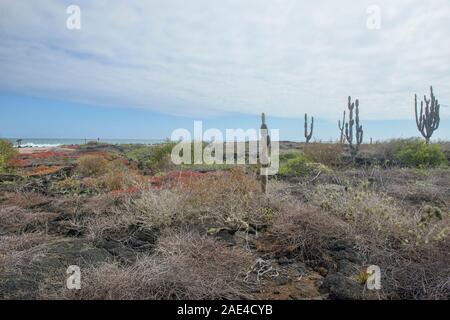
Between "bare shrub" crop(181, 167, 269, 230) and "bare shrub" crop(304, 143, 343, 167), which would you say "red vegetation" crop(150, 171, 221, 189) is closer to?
"bare shrub" crop(181, 167, 269, 230)

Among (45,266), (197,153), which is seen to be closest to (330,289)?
(45,266)

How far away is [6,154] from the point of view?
1478 cm

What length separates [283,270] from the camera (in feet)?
14.3

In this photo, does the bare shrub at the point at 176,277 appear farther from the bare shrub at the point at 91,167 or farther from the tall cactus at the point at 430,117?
the tall cactus at the point at 430,117

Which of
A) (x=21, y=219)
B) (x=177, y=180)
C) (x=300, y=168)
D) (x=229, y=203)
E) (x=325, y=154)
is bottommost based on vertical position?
(x=21, y=219)

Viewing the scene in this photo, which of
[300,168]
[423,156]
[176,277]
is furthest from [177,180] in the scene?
[423,156]

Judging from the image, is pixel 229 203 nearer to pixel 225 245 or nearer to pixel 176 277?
pixel 225 245

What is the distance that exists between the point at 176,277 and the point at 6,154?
14004 millimetres

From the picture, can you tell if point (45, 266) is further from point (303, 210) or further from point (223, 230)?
point (303, 210)

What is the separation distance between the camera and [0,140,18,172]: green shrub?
45.6 feet

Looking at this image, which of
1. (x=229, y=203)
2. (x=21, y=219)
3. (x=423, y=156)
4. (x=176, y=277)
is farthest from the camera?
(x=423, y=156)

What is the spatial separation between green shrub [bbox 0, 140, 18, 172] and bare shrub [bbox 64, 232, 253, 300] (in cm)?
1200

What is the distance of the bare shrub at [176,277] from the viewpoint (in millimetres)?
3494
